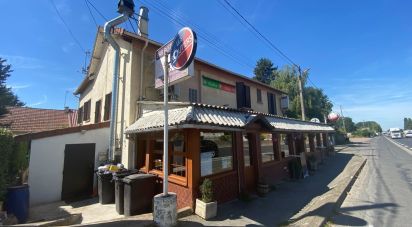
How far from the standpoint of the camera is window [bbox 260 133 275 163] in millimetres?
10961

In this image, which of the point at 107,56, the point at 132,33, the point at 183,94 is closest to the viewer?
the point at 132,33

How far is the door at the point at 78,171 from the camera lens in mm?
9906

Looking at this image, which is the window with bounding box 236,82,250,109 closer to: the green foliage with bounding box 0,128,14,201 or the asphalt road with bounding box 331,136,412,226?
the asphalt road with bounding box 331,136,412,226

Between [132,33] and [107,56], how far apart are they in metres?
3.85

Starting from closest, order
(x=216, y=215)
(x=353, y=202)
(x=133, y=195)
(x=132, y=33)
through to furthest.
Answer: (x=216, y=215) → (x=133, y=195) → (x=353, y=202) → (x=132, y=33)

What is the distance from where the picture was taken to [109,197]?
362 inches

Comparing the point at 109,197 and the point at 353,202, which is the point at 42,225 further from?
the point at 353,202

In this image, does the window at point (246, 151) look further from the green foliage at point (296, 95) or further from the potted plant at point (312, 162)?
the green foliage at point (296, 95)

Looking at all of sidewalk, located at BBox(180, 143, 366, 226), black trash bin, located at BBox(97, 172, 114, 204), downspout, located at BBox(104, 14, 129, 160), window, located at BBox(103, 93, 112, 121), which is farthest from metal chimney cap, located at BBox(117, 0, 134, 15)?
sidewalk, located at BBox(180, 143, 366, 226)

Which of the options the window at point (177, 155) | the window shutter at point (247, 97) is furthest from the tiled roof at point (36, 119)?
the window shutter at point (247, 97)

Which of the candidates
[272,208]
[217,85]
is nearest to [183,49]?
[272,208]

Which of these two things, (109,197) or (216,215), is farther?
(109,197)

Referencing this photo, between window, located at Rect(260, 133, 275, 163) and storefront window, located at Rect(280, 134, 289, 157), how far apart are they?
1.38 m

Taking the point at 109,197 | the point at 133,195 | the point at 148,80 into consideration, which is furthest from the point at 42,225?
the point at 148,80
